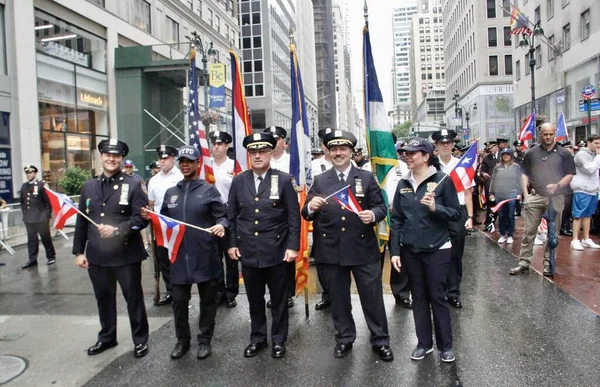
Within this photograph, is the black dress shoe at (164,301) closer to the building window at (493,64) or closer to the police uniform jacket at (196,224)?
the police uniform jacket at (196,224)

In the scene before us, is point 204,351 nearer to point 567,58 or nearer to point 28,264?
point 28,264

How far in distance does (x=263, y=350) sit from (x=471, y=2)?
208ft

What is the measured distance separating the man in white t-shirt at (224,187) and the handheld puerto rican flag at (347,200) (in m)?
2.40

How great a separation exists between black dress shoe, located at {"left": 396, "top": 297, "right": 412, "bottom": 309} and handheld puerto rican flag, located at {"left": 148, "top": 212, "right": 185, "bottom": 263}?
307cm

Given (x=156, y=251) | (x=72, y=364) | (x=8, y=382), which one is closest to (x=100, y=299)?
(x=72, y=364)

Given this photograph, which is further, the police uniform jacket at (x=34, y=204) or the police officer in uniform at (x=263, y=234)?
the police uniform jacket at (x=34, y=204)

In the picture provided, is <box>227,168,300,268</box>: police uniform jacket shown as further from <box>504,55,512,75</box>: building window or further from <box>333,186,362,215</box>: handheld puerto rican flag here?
<box>504,55,512,75</box>: building window

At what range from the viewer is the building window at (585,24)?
88.8 feet

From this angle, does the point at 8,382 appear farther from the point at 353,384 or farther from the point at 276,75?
the point at 276,75

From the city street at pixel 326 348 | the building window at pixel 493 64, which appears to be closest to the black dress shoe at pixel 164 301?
the city street at pixel 326 348

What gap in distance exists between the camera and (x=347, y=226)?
4.61m

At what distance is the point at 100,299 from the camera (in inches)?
196

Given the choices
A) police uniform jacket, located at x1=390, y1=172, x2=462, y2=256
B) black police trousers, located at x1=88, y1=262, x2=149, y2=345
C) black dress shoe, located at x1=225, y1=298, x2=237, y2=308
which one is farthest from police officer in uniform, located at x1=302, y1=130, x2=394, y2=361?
black dress shoe, located at x1=225, y1=298, x2=237, y2=308

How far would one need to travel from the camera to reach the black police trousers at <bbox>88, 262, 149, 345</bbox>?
4.90 metres
